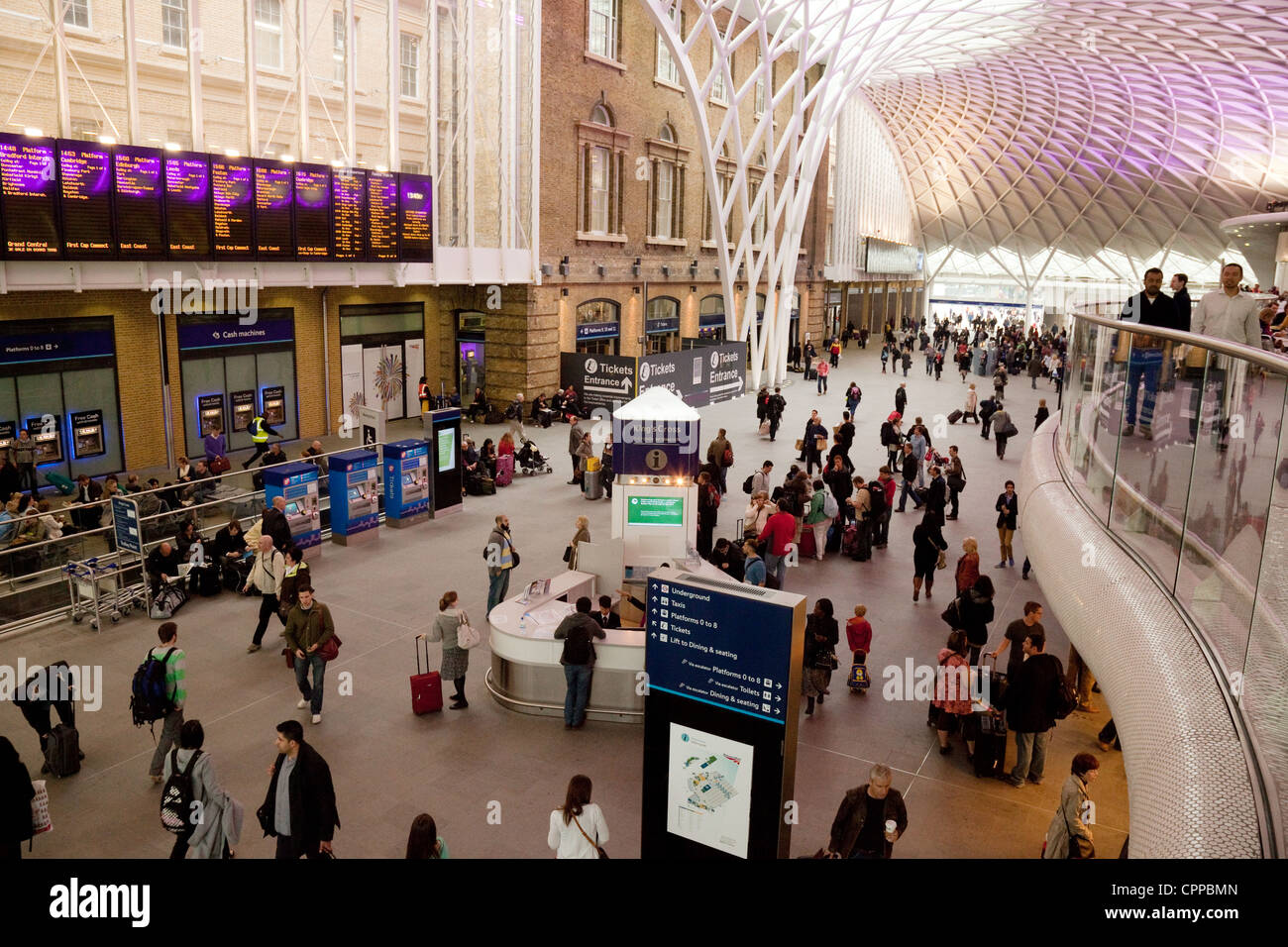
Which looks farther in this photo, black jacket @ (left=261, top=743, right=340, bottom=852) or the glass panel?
black jacket @ (left=261, top=743, right=340, bottom=852)

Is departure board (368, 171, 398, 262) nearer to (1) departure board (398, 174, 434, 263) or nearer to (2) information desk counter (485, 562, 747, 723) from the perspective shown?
(1) departure board (398, 174, 434, 263)

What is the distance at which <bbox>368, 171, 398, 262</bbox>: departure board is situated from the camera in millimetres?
22938

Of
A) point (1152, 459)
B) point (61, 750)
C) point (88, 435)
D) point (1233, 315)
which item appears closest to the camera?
point (1152, 459)

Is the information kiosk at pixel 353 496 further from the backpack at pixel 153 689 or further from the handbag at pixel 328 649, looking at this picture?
the backpack at pixel 153 689

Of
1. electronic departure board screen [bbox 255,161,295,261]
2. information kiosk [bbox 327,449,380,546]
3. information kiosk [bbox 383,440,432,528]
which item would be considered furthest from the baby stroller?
electronic departure board screen [bbox 255,161,295,261]

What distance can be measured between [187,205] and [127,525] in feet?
26.4

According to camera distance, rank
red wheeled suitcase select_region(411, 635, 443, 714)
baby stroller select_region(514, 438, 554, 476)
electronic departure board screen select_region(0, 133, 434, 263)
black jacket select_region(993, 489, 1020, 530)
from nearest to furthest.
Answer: red wheeled suitcase select_region(411, 635, 443, 714)
black jacket select_region(993, 489, 1020, 530)
electronic departure board screen select_region(0, 133, 434, 263)
baby stroller select_region(514, 438, 554, 476)

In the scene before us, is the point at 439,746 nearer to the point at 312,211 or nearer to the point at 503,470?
the point at 503,470

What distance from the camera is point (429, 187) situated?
24531 millimetres

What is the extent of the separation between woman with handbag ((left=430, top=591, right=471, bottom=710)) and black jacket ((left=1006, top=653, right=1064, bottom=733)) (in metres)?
5.90

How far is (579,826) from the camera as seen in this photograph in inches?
253

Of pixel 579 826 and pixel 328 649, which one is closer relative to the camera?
pixel 579 826

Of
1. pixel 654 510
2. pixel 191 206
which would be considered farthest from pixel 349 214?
pixel 654 510

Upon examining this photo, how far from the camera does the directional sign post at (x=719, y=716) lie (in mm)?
6492
